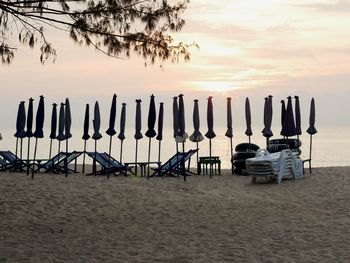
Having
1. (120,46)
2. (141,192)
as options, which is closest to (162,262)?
(120,46)

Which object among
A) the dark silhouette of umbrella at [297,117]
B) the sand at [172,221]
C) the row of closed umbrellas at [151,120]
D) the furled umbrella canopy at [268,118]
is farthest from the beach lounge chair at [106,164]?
the dark silhouette of umbrella at [297,117]

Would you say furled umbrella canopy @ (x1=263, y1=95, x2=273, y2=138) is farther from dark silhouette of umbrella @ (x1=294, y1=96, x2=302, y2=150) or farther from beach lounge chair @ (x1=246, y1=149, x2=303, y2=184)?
beach lounge chair @ (x1=246, y1=149, x2=303, y2=184)

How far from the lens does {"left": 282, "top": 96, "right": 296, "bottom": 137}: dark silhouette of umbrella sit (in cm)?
1658

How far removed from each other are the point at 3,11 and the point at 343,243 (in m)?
5.82

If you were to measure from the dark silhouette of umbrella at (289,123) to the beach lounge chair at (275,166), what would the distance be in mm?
1261

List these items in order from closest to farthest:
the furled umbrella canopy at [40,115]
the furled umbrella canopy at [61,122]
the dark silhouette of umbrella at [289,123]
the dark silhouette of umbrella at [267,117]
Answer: the furled umbrella canopy at [40,115]
the furled umbrella canopy at [61,122]
the dark silhouette of umbrella at [289,123]
the dark silhouette of umbrella at [267,117]

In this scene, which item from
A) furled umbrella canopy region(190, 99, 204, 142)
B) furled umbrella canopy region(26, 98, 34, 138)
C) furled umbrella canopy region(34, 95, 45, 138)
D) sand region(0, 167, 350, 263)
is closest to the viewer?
sand region(0, 167, 350, 263)

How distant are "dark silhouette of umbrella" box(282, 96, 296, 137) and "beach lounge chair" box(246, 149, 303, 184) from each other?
1261 millimetres

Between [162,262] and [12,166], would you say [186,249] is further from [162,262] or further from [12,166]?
[12,166]

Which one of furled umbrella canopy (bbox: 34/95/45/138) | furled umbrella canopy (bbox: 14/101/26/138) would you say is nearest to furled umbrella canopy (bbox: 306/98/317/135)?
furled umbrella canopy (bbox: 34/95/45/138)

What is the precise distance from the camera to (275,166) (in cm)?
1455

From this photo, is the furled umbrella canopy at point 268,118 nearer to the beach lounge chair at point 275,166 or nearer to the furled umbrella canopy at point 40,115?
the beach lounge chair at point 275,166

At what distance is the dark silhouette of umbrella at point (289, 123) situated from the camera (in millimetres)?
16578

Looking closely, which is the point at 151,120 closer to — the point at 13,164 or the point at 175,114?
the point at 175,114
